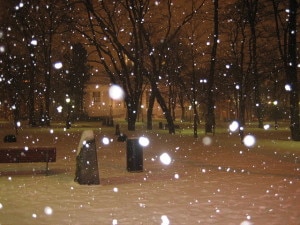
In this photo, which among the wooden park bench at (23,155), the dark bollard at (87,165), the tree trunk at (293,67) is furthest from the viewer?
the tree trunk at (293,67)

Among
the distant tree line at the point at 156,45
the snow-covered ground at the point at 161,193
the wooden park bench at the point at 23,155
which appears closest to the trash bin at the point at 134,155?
the snow-covered ground at the point at 161,193

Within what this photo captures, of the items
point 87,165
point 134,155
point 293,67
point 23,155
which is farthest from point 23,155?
point 293,67

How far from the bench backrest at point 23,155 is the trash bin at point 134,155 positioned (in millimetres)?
2186

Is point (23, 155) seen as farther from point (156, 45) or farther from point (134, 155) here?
point (156, 45)

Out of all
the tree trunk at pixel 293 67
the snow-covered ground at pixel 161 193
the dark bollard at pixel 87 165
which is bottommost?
the snow-covered ground at pixel 161 193

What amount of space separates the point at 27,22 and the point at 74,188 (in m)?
35.4

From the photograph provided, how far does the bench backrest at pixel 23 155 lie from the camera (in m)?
13.2

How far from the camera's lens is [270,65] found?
30.0 m

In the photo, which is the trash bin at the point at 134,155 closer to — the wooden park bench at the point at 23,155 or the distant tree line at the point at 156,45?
the wooden park bench at the point at 23,155

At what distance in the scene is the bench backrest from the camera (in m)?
13.2

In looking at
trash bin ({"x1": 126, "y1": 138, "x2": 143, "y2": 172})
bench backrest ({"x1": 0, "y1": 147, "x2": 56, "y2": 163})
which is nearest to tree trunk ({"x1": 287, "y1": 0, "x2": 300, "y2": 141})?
trash bin ({"x1": 126, "y1": 138, "x2": 143, "y2": 172})

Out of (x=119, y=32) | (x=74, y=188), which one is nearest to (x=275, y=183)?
(x=74, y=188)

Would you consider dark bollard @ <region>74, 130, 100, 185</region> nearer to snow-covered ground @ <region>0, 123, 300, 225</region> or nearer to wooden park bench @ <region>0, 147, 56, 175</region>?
snow-covered ground @ <region>0, 123, 300, 225</region>

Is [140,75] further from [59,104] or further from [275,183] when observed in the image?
[59,104]
